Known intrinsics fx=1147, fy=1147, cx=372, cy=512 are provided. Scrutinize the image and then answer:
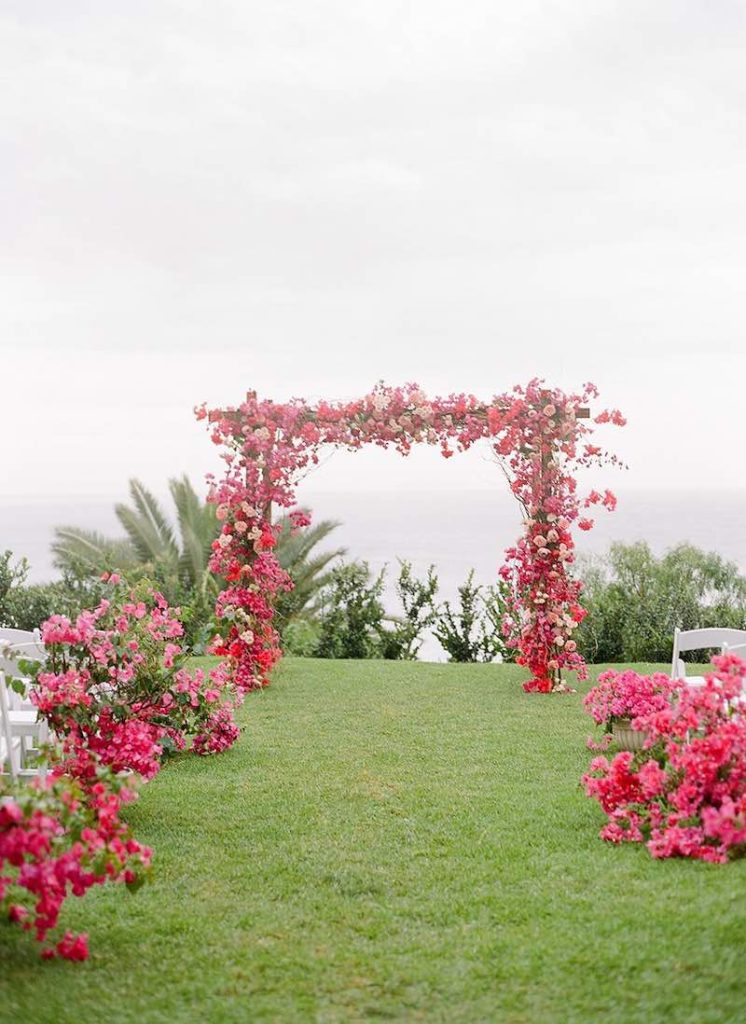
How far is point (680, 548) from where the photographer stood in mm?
16078

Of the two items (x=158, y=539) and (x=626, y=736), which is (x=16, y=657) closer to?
(x=626, y=736)

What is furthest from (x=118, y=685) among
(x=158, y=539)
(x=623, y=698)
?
(x=158, y=539)

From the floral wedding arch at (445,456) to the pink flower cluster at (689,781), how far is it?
192 inches

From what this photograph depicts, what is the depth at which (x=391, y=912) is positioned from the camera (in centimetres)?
443

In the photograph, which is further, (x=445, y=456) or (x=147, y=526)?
(x=147, y=526)

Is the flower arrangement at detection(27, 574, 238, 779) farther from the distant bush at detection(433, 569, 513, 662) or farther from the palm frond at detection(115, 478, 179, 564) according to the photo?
the palm frond at detection(115, 478, 179, 564)

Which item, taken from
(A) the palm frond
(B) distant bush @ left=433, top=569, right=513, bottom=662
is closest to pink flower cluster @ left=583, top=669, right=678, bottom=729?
(B) distant bush @ left=433, top=569, right=513, bottom=662

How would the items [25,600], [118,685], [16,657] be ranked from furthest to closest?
[25,600], [118,685], [16,657]

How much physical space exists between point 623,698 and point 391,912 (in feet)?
11.2

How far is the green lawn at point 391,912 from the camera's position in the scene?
11.6 ft

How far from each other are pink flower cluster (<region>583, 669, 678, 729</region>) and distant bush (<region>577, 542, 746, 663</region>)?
5.80 meters

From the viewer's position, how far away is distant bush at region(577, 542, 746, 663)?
1341 cm

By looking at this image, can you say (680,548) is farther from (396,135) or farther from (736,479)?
(736,479)

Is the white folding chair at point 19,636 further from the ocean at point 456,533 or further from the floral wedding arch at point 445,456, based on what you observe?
the ocean at point 456,533
